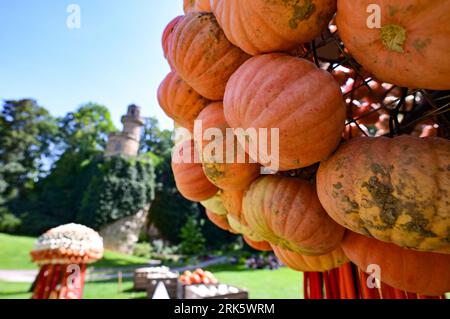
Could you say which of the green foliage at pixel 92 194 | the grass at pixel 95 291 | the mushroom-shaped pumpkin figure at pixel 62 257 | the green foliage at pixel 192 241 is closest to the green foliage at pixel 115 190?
the green foliage at pixel 92 194

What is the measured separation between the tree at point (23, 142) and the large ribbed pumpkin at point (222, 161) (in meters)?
24.4

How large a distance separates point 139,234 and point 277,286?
13782 millimetres

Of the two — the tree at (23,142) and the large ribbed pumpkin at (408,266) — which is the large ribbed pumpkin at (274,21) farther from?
the tree at (23,142)

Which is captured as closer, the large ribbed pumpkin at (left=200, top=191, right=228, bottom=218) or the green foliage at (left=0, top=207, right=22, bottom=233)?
the large ribbed pumpkin at (left=200, top=191, right=228, bottom=218)

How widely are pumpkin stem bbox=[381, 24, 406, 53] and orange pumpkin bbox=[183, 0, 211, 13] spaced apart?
0.75m

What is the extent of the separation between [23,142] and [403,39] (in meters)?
27.5

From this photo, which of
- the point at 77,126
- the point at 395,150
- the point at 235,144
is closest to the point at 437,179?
the point at 395,150

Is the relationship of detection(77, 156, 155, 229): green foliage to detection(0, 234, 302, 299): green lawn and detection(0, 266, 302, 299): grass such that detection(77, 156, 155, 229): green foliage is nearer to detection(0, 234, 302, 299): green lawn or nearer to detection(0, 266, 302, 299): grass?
detection(0, 234, 302, 299): green lawn

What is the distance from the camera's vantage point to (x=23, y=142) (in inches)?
896

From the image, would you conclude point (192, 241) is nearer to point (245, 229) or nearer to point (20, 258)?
point (20, 258)

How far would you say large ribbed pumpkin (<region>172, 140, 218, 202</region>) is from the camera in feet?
3.89

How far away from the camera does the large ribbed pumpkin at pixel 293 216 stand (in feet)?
2.77

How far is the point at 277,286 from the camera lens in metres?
7.04

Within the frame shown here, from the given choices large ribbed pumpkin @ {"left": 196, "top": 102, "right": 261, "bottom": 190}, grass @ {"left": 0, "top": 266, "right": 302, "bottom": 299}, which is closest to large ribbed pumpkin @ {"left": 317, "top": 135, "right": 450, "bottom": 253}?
large ribbed pumpkin @ {"left": 196, "top": 102, "right": 261, "bottom": 190}
